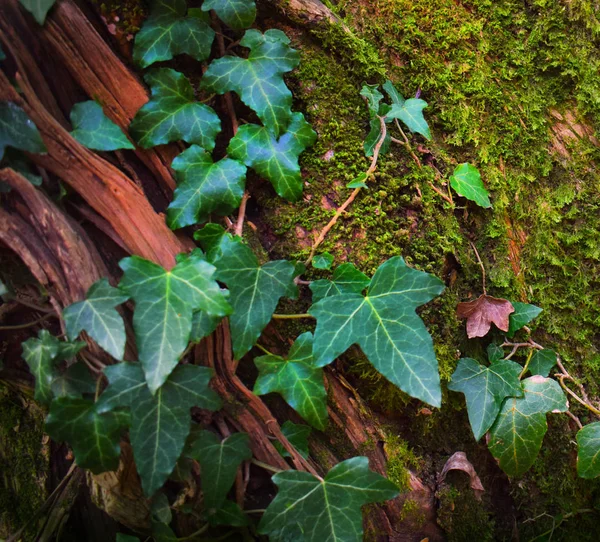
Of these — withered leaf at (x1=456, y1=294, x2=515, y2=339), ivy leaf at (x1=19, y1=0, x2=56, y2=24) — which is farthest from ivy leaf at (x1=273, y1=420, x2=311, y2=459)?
ivy leaf at (x1=19, y1=0, x2=56, y2=24)

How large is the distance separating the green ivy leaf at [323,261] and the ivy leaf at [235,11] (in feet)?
1.96

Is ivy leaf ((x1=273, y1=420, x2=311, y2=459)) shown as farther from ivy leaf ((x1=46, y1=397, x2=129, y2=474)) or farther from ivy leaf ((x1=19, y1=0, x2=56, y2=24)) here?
ivy leaf ((x1=19, y1=0, x2=56, y2=24))

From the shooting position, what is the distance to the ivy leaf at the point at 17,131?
1005 mm

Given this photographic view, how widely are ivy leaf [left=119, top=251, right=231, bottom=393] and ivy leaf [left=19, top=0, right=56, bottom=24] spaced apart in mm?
572

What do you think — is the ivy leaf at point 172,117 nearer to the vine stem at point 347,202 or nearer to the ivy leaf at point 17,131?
the ivy leaf at point 17,131

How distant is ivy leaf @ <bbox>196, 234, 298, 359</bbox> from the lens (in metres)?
1.05

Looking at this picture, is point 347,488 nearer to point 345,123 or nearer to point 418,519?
point 418,519

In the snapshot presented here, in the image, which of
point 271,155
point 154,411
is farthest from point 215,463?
point 271,155

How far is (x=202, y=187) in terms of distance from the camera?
1160 millimetres

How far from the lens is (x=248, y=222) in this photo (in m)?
1.26

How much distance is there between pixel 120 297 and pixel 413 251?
73 centimetres

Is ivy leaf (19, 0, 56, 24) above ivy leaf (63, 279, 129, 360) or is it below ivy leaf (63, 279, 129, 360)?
above

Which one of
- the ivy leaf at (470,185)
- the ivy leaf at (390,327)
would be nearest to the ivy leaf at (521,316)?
the ivy leaf at (470,185)

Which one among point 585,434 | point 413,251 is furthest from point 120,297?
point 585,434
